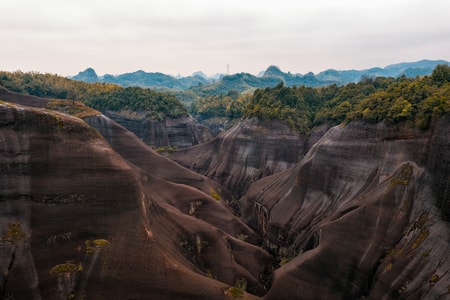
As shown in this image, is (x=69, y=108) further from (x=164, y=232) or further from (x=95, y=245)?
(x=95, y=245)

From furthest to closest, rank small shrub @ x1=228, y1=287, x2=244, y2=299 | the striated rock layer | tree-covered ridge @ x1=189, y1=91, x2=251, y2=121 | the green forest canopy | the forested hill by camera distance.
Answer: tree-covered ridge @ x1=189, y1=91, x2=251, y2=121 < the green forest canopy < the forested hill < small shrub @ x1=228, y1=287, x2=244, y2=299 < the striated rock layer

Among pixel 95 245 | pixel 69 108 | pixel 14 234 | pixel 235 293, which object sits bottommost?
pixel 235 293

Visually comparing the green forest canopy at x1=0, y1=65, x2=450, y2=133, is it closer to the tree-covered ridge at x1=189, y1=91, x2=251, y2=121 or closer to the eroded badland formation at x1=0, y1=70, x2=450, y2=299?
the tree-covered ridge at x1=189, y1=91, x2=251, y2=121

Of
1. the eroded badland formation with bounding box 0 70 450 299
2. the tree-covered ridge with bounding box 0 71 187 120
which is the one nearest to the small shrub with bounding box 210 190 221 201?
the eroded badland formation with bounding box 0 70 450 299

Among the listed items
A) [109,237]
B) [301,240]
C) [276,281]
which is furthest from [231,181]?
[109,237]

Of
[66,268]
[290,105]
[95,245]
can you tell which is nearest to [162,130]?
[290,105]

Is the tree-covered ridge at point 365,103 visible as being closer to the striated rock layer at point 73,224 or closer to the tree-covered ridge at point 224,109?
the striated rock layer at point 73,224
